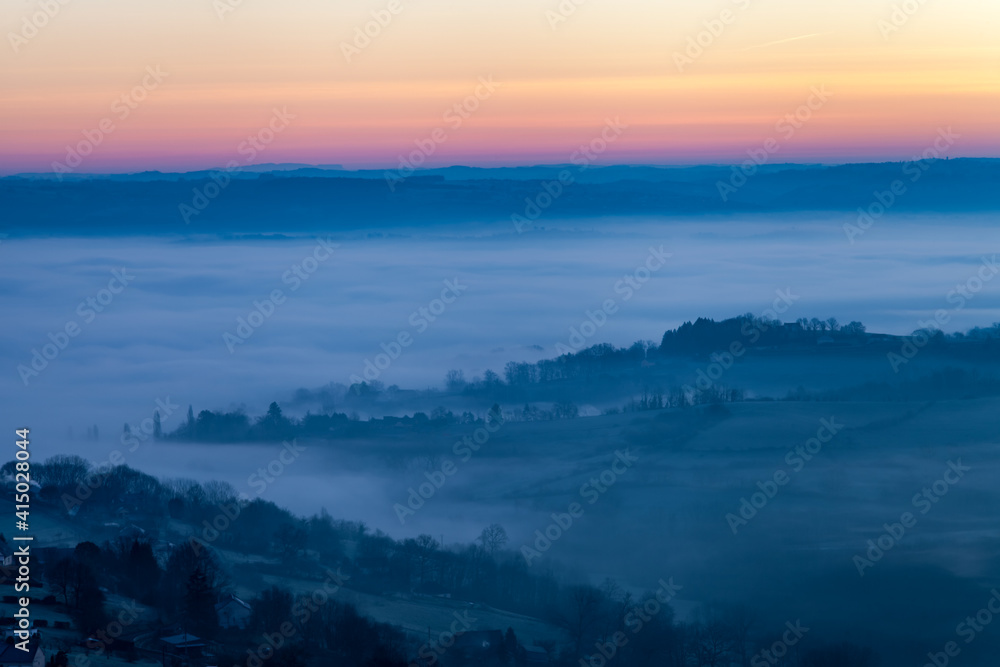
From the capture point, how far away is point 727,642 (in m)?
20.2

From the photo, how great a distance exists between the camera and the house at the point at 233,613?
19562mm

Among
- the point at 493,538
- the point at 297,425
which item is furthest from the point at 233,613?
the point at 297,425

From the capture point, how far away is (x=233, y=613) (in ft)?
65.1

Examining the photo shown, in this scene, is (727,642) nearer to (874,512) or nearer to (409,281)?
(874,512)

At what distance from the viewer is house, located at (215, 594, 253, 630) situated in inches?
770

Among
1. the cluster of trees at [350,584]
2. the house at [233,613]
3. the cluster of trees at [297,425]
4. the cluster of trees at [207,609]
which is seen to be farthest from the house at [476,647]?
the cluster of trees at [297,425]

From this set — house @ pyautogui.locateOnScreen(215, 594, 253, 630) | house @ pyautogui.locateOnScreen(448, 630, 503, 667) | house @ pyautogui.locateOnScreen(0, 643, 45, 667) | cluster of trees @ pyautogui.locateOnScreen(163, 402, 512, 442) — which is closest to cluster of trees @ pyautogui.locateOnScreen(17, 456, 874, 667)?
house @ pyautogui.locateOnScreen(215, 594, 253, 630)

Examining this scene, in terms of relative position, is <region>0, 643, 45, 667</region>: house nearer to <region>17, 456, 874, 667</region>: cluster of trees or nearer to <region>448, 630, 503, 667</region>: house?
<region>17, 456, 874, 667</region>: cluster of trees

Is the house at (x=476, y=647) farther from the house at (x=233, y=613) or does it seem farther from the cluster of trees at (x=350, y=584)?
the house at (x=233, y=613)

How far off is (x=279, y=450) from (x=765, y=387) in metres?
20.0

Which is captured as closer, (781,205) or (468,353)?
(468,353)

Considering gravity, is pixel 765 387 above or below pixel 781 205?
below

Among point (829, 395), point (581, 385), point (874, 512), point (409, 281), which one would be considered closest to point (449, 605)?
point (874, 512)

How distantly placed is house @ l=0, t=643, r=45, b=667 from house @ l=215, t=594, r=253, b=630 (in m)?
4.32
